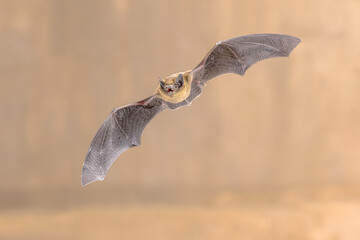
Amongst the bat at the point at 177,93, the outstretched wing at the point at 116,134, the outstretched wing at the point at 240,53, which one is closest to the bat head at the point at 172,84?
the bat at the point at 177,93

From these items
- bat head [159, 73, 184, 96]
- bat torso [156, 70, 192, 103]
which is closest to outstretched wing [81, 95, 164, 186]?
bat torso [156, 70, 192, 103]

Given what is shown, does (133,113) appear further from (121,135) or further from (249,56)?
(249,56)

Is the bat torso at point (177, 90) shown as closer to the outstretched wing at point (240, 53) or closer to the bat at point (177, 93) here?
the bat at point (177, 93)

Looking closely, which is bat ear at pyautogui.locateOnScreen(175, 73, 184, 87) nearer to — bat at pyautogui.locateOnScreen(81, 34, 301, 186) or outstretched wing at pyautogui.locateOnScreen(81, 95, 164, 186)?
bat at pyautogui.locateOnScreen(81, 34, 301, 186)

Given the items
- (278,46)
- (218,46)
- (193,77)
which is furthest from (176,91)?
(278,46)

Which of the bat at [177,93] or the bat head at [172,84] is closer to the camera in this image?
the bat head at [172,84]

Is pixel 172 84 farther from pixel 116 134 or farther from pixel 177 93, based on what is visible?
pixel 116 134

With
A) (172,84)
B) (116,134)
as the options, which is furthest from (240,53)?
(116,134)

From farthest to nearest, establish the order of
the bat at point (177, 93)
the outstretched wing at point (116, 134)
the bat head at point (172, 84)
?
the outstretched wing at point (116, 134)
the bat at point (177, 93)
the bat head at point (172, 84)
